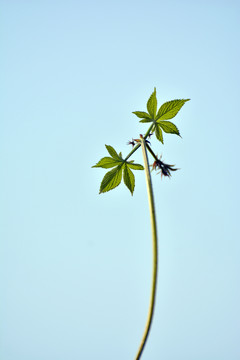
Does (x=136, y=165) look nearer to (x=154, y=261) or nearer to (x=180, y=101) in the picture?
(x=180, y=101)

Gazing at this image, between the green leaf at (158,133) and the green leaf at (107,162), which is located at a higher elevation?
the green leaf at (158,133)

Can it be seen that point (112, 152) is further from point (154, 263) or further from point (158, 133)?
point (154, 263)

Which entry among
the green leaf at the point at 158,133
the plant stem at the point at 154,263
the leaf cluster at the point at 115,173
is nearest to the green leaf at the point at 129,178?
the leaf cluster at the point at 115,173

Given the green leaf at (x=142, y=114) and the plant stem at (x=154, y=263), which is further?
the green leaf at (x=142, y=114)

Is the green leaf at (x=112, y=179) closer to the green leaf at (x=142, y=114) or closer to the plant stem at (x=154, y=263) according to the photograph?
the green leaf at (x=142, y=114)

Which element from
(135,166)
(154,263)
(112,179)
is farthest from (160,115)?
(154,263)

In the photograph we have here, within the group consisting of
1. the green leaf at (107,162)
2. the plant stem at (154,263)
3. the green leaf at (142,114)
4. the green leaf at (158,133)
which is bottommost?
Answer: the plant stem at (154,263)

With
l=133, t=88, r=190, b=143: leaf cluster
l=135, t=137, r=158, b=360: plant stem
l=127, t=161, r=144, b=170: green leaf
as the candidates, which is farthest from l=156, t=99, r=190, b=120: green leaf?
l=135, t=137, r=158, b=360: plant stem
